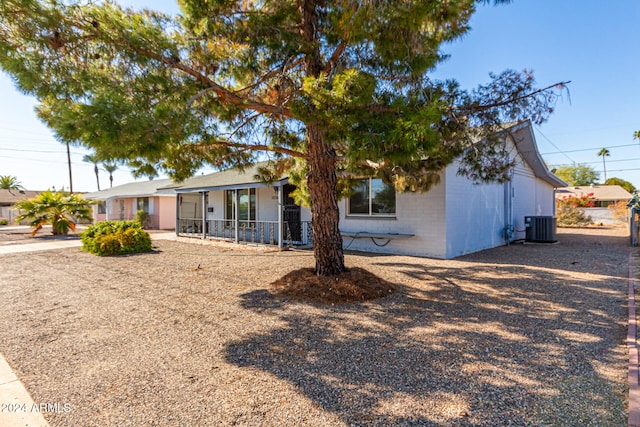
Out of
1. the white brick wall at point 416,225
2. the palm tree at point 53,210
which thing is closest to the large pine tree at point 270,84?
the white brick wall at point 416,225

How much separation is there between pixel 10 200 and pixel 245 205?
133ft

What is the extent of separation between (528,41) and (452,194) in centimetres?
438

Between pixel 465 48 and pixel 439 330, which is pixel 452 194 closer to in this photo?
pixel 465 48

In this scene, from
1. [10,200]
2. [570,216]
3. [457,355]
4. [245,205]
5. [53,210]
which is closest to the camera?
[457,355]

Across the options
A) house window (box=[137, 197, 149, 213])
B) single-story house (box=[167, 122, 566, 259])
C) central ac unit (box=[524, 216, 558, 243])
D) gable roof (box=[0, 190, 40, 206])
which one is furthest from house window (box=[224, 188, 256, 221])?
gable roof (box=[0, 190, 40, 206])

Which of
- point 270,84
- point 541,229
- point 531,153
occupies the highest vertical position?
point 270,84

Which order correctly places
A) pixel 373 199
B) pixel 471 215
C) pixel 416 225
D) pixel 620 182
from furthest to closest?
pixel 620 182, pixel 373 199, pixel 471 215, pixel 416 225

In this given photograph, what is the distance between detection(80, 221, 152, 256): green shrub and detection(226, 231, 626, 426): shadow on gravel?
24.7ft

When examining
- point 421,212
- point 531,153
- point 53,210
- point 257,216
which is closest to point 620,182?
point 531,153

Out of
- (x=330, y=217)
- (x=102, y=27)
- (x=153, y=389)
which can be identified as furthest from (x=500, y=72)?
(x=153, y=389)

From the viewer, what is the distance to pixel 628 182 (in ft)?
183

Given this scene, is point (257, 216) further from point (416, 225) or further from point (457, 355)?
point (457, 355)

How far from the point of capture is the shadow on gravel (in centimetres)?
245

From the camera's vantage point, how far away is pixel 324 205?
608cm
